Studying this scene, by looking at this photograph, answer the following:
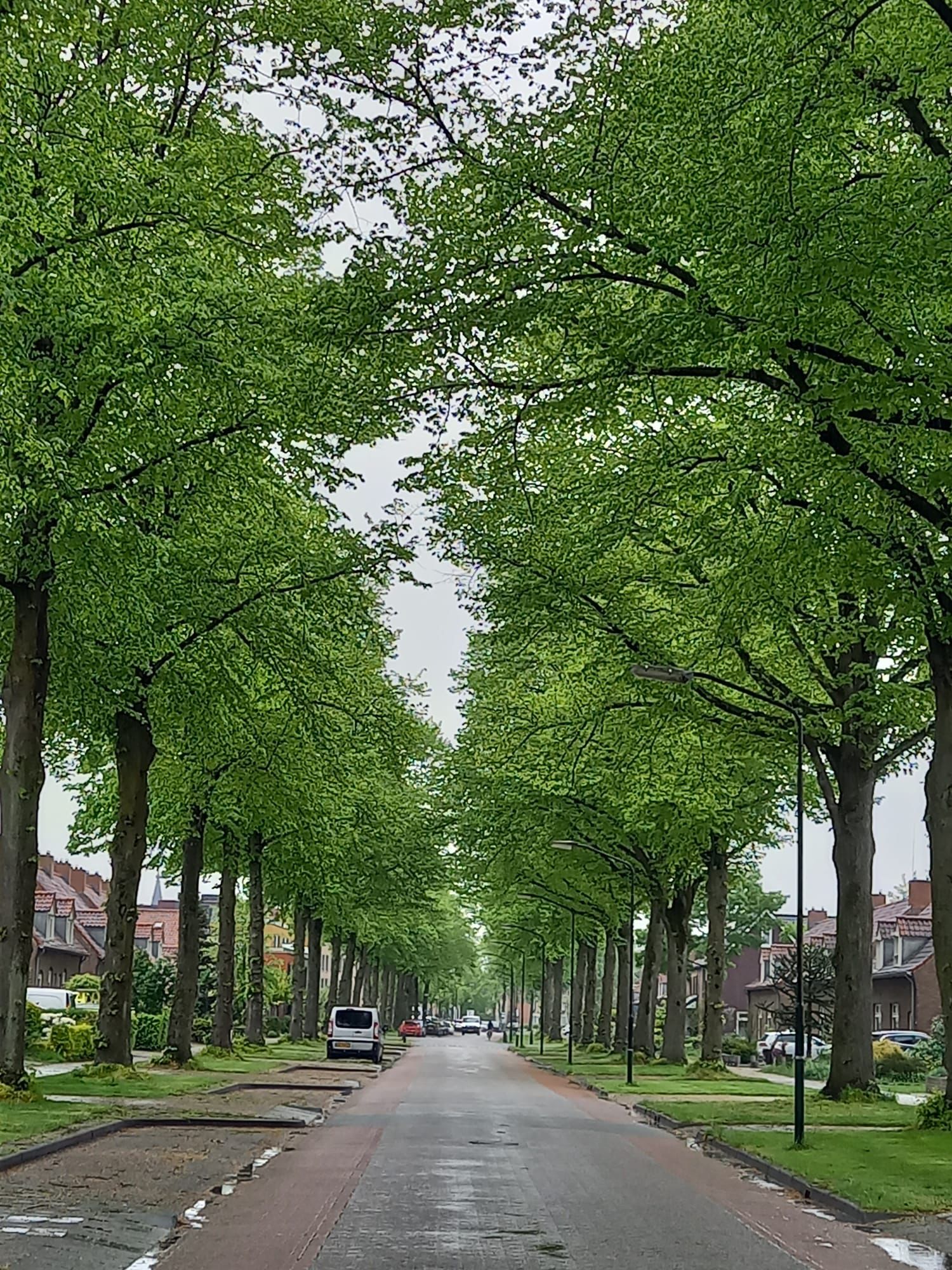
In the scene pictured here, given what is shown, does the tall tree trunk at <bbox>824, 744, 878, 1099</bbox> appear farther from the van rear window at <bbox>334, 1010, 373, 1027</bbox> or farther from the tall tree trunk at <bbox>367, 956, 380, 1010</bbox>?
the tall tree trunk at <bbox>367, 956, 380, 1010</bbox>

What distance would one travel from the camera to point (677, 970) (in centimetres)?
4506

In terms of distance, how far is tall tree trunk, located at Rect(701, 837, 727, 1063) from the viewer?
128 ft

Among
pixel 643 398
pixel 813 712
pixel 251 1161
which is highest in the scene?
pixel 643 398

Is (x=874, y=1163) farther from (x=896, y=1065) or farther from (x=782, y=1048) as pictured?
(x=782, y=1048)

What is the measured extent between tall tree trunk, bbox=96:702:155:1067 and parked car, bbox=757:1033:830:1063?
1358 inches

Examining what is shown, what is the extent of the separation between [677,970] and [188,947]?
16.0 m

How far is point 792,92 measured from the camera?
13945mm

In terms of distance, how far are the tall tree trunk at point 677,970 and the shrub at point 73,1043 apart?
16387 mm

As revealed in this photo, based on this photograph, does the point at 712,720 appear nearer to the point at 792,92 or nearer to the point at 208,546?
the point at 208,546

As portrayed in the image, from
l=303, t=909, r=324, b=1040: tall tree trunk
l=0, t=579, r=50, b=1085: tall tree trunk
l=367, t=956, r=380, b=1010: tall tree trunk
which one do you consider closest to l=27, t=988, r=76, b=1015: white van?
l=303, t=909, r=324, b=1040: tall tree trunk

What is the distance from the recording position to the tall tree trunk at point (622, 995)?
167 ft

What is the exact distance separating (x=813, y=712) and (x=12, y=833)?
13.5m

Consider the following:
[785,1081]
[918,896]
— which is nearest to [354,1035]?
[785,1081]

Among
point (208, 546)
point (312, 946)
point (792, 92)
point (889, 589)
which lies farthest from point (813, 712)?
point (312, 946)
